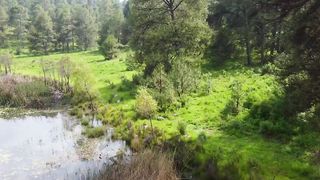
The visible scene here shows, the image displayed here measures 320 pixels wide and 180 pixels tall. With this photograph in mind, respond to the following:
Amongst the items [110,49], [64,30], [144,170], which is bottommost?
[144,170]

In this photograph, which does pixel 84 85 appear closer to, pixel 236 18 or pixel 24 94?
pixel 24 94

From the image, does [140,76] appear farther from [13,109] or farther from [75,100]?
[13,109]

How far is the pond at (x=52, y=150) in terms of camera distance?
22.2 m

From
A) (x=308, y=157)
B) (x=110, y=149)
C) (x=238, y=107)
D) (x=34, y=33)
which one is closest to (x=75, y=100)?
(x=110, y=149)

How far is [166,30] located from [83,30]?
7591 cm

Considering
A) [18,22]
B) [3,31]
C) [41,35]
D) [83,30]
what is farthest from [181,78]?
[18,22]

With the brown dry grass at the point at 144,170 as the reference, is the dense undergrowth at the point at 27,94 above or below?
below

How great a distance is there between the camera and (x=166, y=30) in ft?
121

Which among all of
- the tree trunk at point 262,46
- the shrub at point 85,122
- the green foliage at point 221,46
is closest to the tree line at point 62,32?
the green foliage at point 221,46

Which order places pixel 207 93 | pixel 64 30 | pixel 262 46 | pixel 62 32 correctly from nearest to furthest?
pixel 207 93 → pixel 262 46 → pixel 62 32 → pixel 64 30

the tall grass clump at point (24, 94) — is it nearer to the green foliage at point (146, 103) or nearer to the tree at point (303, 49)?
the green foliage at point (146, 103)

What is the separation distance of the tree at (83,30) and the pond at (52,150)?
76554mm

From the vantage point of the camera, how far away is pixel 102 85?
149ft

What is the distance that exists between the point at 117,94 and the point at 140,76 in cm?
380
